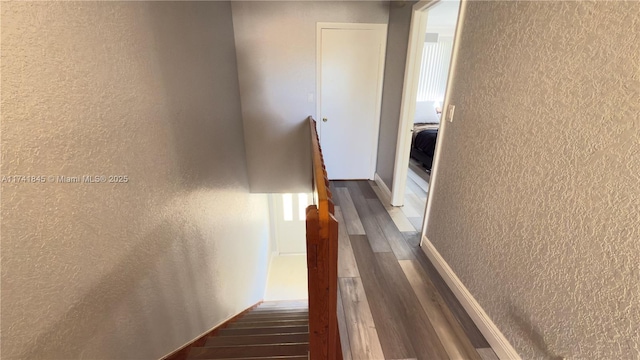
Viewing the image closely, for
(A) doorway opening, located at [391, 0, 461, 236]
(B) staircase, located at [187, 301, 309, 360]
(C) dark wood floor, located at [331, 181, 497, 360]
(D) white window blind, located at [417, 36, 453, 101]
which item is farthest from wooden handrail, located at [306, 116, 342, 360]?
(D) white window blind, located at [417, 36, 453, 101]

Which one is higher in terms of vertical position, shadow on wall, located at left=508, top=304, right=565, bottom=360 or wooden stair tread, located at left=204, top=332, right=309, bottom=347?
shadow on wall, located at left=508, top=304, right=565, bottom=360

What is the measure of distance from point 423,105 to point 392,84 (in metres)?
2.77

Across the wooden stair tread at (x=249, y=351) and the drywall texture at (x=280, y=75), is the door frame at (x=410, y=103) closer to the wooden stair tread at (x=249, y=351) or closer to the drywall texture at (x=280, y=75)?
the drywall texture at (x=280, y=75)

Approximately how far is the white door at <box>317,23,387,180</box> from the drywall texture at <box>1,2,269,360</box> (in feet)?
5.37

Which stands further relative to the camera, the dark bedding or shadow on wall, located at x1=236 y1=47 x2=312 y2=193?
the dark bedding

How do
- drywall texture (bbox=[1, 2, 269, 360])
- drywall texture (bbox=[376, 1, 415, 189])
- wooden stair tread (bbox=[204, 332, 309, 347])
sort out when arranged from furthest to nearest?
drywall texture (bbox=[376, 1, 415, 189]) < wooden stair tread (bbox=[204, 332, 309, 347]) < drywall texture (bbox=[1, 2, 269, 360])

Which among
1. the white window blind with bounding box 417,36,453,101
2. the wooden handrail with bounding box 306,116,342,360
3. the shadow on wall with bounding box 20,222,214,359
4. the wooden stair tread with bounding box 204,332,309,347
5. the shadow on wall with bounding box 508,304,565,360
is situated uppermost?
the white window blind with bounding box 417,36,453,101

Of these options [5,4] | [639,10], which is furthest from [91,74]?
[639,10]

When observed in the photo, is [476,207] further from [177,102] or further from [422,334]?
[177,102]

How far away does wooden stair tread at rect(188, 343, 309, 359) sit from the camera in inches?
64.5

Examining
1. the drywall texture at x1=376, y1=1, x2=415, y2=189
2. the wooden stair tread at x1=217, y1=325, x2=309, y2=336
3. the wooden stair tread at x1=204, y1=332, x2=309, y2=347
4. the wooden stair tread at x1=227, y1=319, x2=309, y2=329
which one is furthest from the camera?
the drywall texture at x1=376, y1=1, x2=415, y2=189

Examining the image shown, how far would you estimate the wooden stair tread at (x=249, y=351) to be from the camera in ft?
5.38

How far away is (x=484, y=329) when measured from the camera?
5.17 feet

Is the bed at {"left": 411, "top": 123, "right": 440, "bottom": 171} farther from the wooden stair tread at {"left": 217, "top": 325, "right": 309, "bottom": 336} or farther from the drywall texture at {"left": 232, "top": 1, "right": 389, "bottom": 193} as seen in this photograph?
the wooden stair tread at {"left": 217, "top": 325, "right": 309, "bottom": 336}
